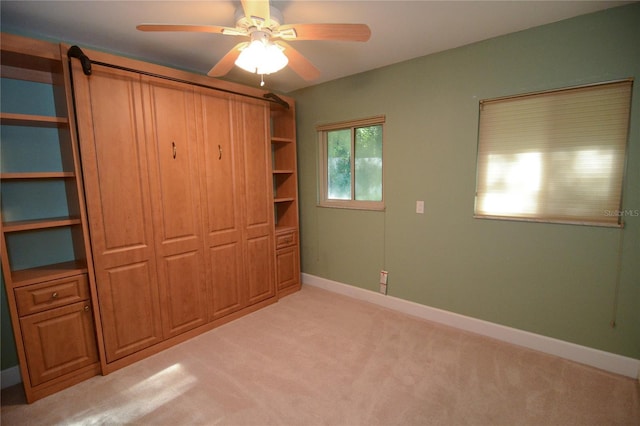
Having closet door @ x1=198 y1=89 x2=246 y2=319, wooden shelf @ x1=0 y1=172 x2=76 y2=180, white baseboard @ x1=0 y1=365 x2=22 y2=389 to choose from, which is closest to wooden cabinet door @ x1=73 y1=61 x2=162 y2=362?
wooden shelf @ x1=0 y1=172 x2=76 y2=180

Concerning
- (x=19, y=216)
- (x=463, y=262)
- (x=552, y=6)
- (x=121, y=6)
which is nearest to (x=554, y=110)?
(x=552, y=6)

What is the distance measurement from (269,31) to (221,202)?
155cm

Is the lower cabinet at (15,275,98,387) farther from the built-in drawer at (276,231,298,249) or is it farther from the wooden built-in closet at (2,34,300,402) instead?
the built-in drawer at (276,231,298,249)

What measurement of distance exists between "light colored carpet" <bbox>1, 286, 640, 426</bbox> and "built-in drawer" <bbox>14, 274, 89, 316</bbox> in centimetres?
60

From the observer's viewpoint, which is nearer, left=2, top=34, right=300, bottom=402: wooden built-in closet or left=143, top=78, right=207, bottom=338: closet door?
left=2, top=34, right=300, bottom=402: wooden built-in closet

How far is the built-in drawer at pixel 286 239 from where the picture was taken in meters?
3.37

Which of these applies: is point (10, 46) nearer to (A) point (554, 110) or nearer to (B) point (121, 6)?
(B) point (121, 6)

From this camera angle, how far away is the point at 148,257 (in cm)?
229

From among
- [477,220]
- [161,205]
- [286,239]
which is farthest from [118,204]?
[477,220]

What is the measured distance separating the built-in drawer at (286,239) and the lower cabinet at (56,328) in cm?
177

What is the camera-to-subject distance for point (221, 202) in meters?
2.71

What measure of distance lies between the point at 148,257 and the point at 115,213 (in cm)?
41

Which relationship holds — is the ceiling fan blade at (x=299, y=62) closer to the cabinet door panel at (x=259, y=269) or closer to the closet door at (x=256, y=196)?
Answer: the closet door at (x=256, y=196)

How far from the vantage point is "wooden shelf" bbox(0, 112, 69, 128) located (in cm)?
181
